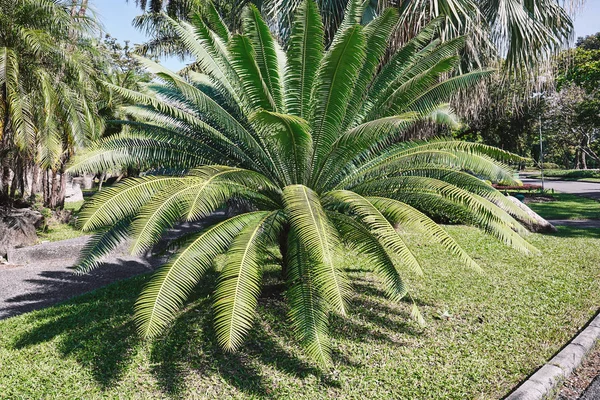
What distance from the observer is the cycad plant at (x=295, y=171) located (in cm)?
337

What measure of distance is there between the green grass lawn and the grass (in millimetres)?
8795

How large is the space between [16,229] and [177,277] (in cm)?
872

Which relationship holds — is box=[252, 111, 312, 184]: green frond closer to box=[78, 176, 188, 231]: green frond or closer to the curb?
box=[78, 176, 188, 231]: green frond

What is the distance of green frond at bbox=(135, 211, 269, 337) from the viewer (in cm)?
309

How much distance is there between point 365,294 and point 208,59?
11.8ft

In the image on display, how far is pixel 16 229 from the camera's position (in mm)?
9938

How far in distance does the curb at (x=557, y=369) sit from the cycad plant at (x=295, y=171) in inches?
42.6

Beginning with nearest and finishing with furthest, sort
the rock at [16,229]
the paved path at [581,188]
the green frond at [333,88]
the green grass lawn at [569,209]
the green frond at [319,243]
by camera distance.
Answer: the green frond at [319,243]
the green frond at [333,88]
the rock at [16,229]
the green grass lawn at [569,209]
the paved path at [581,188]

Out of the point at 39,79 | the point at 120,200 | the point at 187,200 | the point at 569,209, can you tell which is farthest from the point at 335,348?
the point at 569,209

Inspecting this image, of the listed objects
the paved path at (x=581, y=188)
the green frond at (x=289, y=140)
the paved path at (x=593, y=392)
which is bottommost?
the paved path at (x=593, y=392)

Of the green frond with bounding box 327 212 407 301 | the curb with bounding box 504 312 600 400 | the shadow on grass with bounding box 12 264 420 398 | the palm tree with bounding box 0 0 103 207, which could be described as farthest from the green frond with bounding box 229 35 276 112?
the palm tree with bounding box 0 0 103 207

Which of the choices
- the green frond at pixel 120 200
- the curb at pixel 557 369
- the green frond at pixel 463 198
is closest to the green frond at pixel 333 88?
the green frond at pixel 463 198

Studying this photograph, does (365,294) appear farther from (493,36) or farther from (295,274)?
(493,36)

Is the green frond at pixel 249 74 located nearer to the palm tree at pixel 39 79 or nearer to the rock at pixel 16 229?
the palm tree at pixel 39 79
